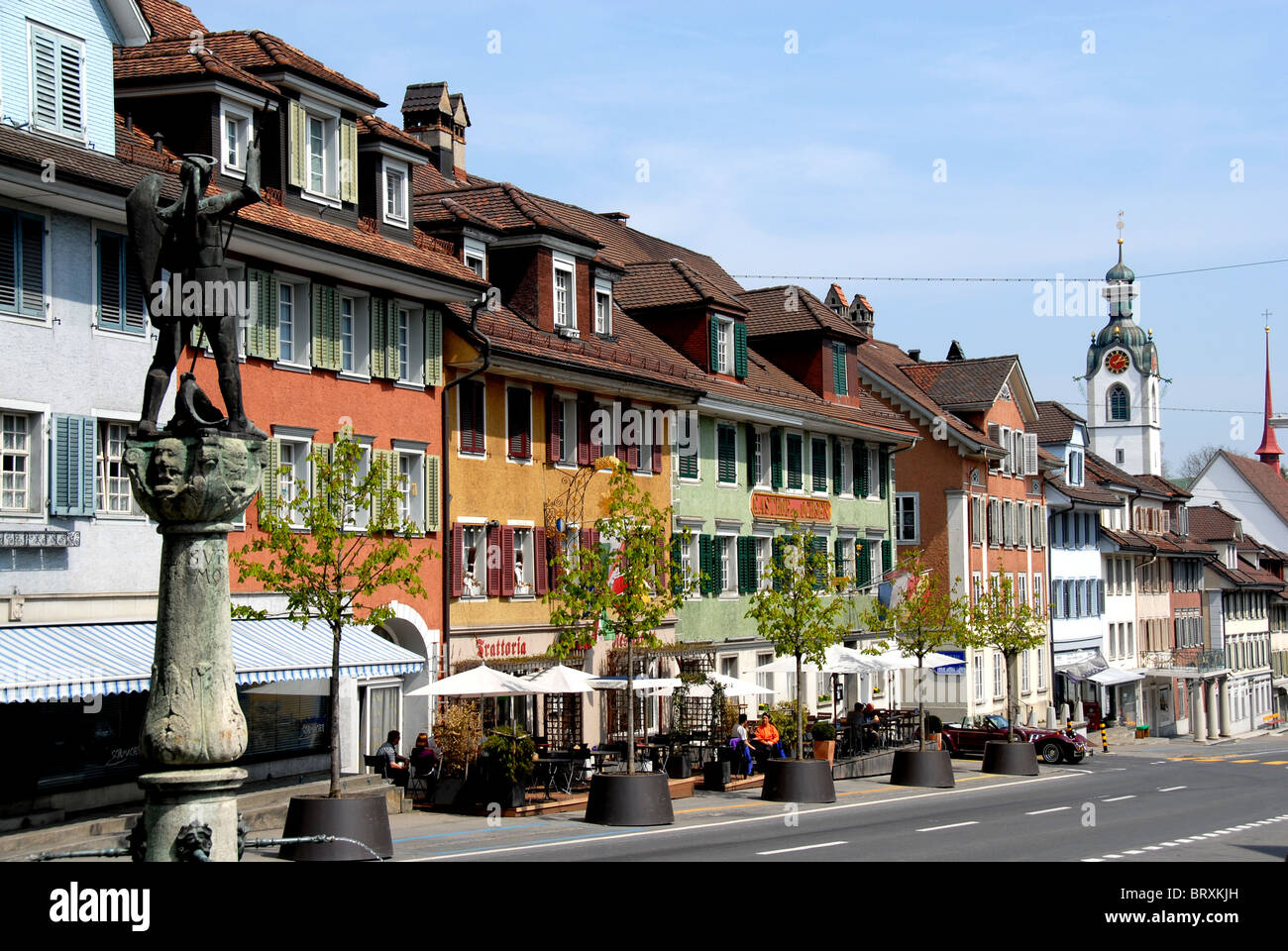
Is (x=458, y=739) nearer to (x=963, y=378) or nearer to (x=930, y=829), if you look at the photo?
(x=930, y=829)

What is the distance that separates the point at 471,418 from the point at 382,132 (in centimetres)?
569

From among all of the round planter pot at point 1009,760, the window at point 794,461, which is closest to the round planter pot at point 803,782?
the round planter pot at point 1009,760

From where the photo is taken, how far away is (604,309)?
3938 cm

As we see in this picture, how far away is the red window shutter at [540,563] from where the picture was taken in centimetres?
3434

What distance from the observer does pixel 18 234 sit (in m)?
22.3

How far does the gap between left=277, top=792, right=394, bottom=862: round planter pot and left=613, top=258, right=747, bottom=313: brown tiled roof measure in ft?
86.4

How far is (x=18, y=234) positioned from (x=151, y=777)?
15.6m

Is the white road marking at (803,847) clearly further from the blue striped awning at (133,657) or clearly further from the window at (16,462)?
the window at (16,462)

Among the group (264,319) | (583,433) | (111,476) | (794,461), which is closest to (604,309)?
(583,433)

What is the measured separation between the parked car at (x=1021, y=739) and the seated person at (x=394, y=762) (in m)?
20.2

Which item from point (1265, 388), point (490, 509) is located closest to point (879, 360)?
point (490, 509)

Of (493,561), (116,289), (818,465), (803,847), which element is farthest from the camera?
(818,465)

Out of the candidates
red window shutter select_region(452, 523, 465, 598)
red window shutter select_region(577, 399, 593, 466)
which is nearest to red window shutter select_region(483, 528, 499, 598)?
red window shutter select_region(452, 523, 465, 598)
